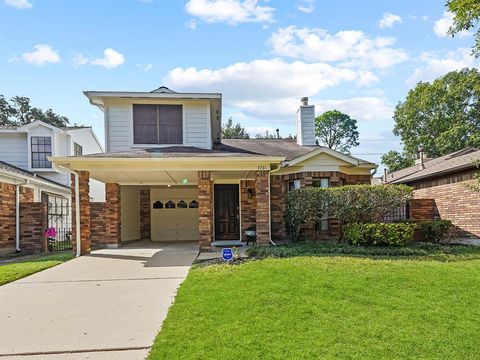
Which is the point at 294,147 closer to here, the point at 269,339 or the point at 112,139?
the point at 112,139

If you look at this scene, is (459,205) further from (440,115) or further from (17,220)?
(440,115)

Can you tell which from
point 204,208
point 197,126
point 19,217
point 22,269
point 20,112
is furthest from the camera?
point 20,112

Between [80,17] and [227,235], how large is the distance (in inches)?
320

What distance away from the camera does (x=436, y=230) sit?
36.7ft

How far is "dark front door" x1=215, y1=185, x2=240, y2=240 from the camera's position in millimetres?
12891

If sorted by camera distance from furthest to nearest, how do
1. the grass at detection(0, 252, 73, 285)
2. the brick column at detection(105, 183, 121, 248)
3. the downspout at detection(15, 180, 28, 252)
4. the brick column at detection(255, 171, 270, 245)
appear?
the brick column at detection(105, 183, 121, 248) < the downspout at detection(15, 180, 28, 252) < the brick column at detection(255, 171, 270, 245) < the grass at detection(0, 252, 73, 285)

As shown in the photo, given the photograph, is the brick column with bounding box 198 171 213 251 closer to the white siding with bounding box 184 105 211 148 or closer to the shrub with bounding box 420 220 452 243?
the white siding with bounding box 184 105 211 148

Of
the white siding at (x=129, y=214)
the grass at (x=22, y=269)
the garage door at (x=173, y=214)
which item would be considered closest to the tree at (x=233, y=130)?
the garage door at (x=173, y=214)

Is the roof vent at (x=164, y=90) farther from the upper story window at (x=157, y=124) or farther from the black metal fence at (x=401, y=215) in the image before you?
the black metal fence at (x=401, y=215)

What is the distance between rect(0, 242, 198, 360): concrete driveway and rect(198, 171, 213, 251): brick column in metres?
1.69

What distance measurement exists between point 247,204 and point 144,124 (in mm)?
4663

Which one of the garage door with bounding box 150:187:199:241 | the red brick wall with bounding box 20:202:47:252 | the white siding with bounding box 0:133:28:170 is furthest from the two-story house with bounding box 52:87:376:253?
the white siding with bounding box 0:133:28:170

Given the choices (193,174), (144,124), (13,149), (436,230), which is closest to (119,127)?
(144,124)

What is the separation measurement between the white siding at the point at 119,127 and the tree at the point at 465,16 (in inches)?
395
